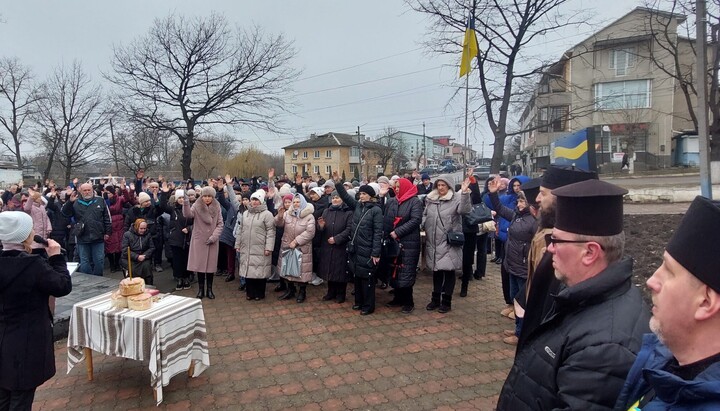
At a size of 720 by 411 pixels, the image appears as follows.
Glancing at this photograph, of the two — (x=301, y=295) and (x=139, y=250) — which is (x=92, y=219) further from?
(x=301, y=295)

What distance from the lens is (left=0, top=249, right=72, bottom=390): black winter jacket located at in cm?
288

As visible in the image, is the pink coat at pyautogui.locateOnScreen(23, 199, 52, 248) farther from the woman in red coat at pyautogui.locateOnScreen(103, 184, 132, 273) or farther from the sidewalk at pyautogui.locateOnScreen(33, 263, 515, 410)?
the sidewalk at pyautogui.locateOnScreen(33, 263, 515, 410)

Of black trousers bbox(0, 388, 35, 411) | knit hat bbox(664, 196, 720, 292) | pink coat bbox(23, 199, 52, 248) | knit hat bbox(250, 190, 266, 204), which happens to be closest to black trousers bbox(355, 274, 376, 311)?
knit hat bbox(250, 190, 266, 204)

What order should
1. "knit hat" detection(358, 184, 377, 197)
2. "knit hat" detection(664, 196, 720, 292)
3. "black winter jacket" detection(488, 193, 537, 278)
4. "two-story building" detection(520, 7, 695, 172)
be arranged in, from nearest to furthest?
1. "knit hat" detection(664, 196, 720, 292)
2. "black winter jacket" detection(488, 193, 537, 278)
3. "knit hat" detection(358, 184, 377, 197)
4. "two-story building" detection(520, 7, 695, 172)

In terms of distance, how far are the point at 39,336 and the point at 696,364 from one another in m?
3.84

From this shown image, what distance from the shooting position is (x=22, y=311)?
2.97 metres

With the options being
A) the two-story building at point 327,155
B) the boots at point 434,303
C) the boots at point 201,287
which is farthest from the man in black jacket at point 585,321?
the two-story building at point 327,155

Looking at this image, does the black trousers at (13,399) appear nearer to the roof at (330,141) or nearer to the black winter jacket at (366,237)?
the black winter jacket at (366,237)

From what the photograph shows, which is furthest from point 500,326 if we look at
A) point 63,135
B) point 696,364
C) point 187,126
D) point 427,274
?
point 63,135

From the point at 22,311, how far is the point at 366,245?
409 cm

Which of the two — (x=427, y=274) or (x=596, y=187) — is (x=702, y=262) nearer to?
(x=596, y=187)

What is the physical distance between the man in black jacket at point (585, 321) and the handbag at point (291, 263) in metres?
5.15

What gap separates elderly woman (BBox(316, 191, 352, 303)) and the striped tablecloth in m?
2.76

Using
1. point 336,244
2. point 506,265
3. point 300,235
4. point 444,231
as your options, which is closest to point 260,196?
point 300,235
